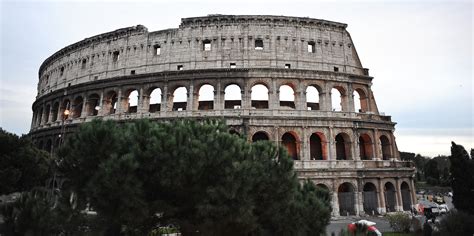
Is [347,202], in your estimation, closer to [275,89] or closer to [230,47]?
[275,89]

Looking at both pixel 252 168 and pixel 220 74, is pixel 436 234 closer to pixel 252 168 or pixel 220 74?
pixel 252 168

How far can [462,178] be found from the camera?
17.5 metres

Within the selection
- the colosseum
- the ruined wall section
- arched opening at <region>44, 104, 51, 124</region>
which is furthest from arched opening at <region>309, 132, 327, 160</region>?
arched opening at <region>44, 104, 51, 124</region>

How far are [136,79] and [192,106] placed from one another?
531 cm

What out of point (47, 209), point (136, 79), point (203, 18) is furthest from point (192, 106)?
point (47, 209)

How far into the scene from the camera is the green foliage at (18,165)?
15.9 metres

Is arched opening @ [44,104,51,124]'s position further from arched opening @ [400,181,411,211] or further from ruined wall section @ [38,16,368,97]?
arched opening @ [400,181,411,211]

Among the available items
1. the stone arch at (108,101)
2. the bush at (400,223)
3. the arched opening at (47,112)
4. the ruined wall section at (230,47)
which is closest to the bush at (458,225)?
the bush at (400,223)

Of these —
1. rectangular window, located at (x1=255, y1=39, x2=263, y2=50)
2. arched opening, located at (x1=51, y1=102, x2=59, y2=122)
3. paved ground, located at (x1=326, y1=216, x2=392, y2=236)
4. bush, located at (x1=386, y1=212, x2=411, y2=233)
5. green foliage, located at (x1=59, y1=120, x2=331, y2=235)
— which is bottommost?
paved ground, located at (x1=326, y1=216, x2=392, y2=236)

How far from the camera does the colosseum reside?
2183 cm

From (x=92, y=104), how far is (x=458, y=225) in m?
26.5

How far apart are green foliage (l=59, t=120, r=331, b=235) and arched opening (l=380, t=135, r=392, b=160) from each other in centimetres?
1911

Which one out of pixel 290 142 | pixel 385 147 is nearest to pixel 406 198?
pixel 385 147

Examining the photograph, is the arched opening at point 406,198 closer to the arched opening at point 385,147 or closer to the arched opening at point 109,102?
the arched opening at point 385,147
